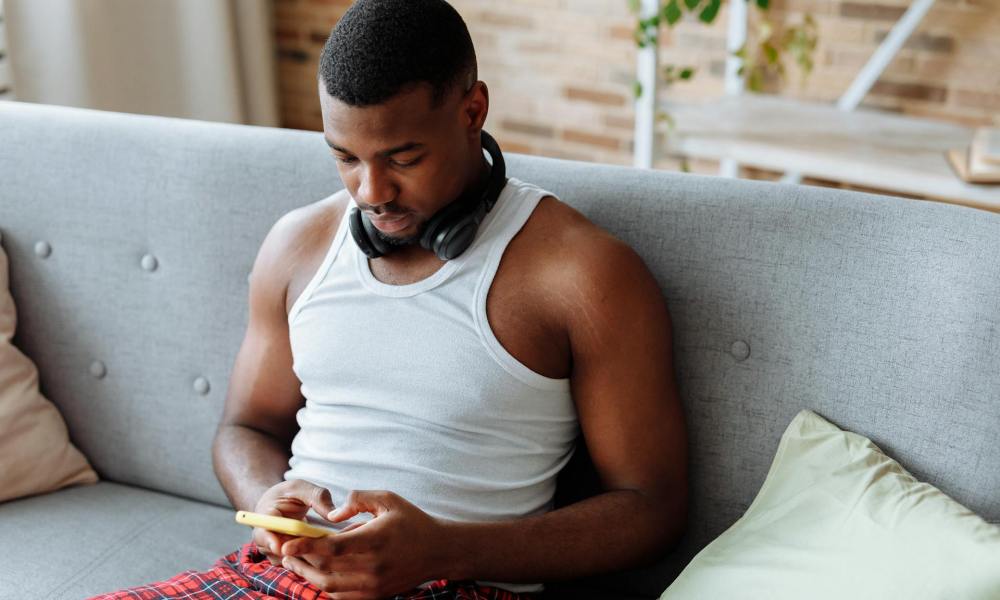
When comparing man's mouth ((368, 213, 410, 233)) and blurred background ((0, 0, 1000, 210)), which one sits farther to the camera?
blurred background ((0, 0, 1000, 210))

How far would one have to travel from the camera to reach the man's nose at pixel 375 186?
1.24 metres

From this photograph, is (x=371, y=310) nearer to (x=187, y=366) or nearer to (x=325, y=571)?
(x=325, y=571)

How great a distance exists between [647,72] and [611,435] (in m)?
1.39

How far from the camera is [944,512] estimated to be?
1.14 meters

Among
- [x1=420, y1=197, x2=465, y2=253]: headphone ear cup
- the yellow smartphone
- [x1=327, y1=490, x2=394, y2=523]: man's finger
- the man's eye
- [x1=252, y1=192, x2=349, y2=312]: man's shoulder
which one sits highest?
the man's eye

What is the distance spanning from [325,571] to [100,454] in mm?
752

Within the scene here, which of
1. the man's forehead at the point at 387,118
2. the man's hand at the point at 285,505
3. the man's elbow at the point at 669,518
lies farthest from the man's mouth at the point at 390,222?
the man's elbow at the point at 669,518

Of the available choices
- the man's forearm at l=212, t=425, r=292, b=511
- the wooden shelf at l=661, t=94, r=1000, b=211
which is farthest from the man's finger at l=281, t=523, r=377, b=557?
the wooden shelf at l=661, t=94, r=1000, b=211

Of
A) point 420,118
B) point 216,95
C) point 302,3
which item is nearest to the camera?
A: point 420,118

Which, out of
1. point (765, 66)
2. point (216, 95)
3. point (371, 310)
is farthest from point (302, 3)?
point (371, 310)

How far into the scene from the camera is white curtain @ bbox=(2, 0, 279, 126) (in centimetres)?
264

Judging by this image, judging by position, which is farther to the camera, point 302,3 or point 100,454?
point 302,3

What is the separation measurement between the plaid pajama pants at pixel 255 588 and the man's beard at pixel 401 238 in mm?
403

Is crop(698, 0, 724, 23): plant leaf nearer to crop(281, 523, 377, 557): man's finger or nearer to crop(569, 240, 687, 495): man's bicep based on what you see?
crop(569, 240, 687, 495): man's bicep
